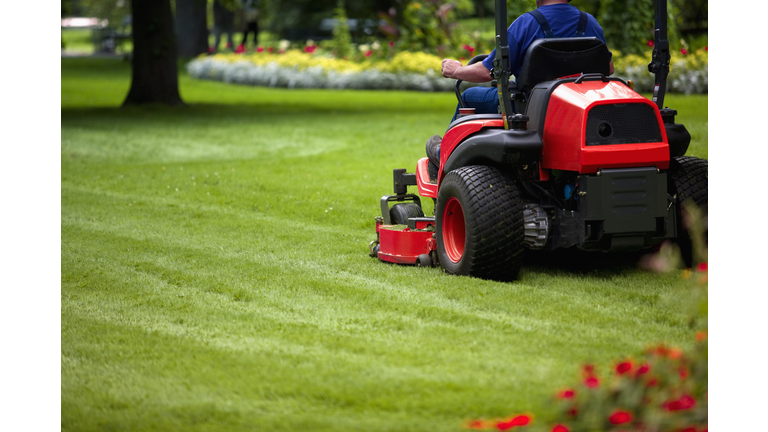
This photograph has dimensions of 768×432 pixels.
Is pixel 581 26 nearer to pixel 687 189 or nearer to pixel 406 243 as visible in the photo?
pixel 687 189

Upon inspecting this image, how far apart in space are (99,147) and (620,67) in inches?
382

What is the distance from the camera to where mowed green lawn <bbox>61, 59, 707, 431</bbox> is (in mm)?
3219

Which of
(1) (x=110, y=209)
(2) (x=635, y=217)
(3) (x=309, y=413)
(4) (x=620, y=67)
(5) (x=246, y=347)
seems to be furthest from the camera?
(4) (x=620, y=67)

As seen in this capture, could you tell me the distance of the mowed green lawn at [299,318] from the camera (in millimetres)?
3219

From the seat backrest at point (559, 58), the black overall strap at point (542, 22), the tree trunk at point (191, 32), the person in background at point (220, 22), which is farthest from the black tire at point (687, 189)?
the tree trunk at point (191, 32)

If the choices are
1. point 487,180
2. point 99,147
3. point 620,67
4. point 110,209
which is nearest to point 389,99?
point 620,67

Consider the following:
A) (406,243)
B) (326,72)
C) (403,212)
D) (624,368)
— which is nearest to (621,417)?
(624,368)

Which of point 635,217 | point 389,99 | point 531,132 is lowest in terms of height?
point 389,99

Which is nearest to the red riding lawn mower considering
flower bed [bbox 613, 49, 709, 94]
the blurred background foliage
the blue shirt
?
the blue shirt

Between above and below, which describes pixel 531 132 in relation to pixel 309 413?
above

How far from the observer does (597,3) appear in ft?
65.8

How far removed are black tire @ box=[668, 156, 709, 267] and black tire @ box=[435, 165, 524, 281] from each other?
3.15 ft

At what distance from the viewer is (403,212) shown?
5.84 meters

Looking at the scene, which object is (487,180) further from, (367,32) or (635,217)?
(367,32)
